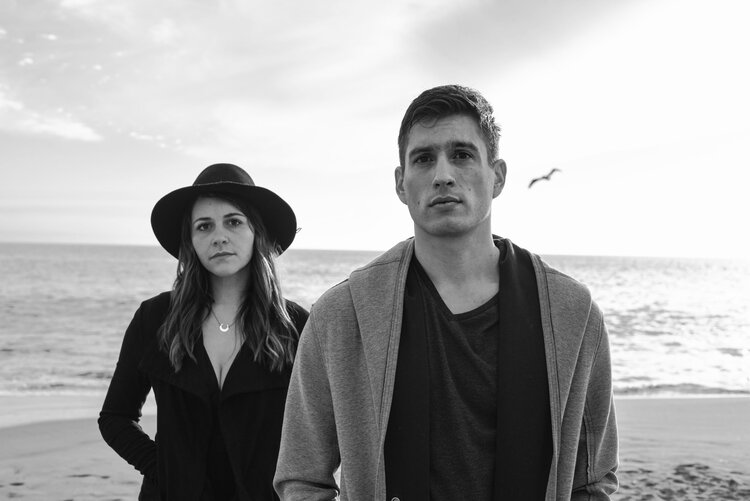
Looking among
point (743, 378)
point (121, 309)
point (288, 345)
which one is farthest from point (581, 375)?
point (121, 309)

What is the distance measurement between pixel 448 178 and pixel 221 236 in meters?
1.52

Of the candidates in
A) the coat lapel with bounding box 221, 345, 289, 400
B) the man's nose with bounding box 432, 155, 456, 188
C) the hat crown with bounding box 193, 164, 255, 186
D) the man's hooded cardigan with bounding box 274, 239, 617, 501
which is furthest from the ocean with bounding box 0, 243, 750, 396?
the man's nose with bounding box 432, 155, 456, 188

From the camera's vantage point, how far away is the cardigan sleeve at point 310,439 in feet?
6.82

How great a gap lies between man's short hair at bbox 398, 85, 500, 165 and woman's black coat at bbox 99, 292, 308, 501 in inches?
54.4

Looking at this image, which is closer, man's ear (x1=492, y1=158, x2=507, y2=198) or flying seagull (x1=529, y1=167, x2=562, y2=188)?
man's ear (x1=492, y1=158, x2=507, y2=198)

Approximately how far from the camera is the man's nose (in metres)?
2.08

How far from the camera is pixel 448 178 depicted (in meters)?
2.08

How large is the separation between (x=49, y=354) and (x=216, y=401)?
1237 cm

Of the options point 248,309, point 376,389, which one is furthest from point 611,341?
point 376,389

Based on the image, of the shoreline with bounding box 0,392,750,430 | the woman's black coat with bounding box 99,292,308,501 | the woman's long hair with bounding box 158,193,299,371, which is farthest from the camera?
the shoreline with bounding box 0,392,750,430

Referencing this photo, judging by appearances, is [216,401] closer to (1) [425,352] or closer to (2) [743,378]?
(1) [425,352]

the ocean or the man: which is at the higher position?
the man

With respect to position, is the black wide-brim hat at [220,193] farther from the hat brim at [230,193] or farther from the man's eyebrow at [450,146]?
the man's eyebrow at [450,146]

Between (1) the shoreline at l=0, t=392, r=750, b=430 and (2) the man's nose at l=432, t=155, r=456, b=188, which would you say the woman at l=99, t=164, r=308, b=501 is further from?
(1) the shoreline at l=0, t=392, r=750, b=430
